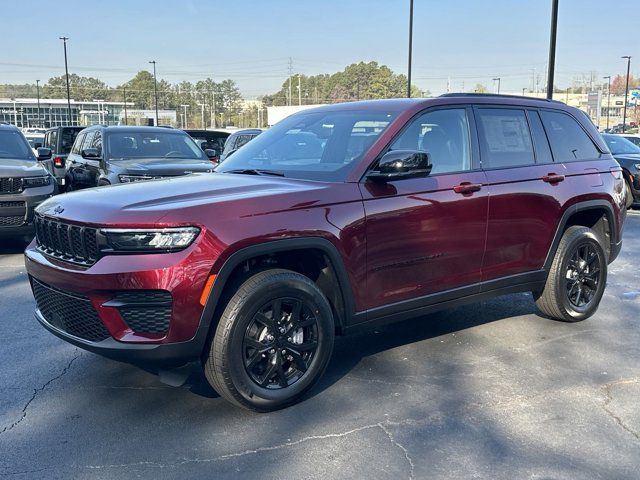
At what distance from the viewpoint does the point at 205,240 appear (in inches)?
134

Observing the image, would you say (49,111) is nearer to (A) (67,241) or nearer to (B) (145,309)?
(A) (67,241)

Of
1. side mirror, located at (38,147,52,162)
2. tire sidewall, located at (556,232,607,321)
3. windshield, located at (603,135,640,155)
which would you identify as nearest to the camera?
tire sidewall, located at (556,232,607,321)

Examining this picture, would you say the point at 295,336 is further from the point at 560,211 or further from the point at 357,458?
the point at 560,211

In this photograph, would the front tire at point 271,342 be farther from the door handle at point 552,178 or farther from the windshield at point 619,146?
the windshield at point 619,146

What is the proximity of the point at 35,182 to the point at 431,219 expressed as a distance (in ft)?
21.5

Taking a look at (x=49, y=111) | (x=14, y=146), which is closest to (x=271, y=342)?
(x=14, y=146)

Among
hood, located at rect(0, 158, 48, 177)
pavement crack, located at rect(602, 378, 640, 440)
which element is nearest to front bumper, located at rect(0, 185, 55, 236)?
hood, located at rect(0, 158, 48, 177)

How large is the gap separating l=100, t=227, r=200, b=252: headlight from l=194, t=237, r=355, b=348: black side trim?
254 millimetres

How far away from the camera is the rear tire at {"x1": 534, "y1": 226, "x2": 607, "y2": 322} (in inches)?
212

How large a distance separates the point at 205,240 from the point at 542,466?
2.08m

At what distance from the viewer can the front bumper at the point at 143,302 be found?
3326 millimetres

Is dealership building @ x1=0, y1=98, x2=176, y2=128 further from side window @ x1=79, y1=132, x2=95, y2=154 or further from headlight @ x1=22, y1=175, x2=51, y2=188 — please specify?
headlight @ x1=22, y1=175, x2=51, y2=188

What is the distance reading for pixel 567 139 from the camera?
5586 mm

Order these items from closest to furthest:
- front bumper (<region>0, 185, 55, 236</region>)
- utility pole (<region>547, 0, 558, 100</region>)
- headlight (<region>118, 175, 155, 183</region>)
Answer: front bumper (<region>0, 185, 55, 236</region>) < headlight (<region>118, 175, 155, 183</region>) < utility pole (<region>547, 0, 558, 100</region>)
